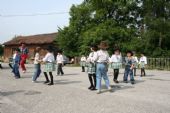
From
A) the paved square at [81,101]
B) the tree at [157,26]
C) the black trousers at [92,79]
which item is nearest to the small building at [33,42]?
the tree at [157,26]

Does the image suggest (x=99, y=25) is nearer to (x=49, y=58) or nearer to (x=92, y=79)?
(x=49, y=58)

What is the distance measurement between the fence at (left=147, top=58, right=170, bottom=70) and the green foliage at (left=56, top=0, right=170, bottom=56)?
12.0ft

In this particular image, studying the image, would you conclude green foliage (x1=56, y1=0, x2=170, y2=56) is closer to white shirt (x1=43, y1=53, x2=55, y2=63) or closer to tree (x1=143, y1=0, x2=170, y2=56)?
tree (x1=143, y1=0, x2=170, y2=56)

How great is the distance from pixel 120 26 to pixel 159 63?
1408 cm

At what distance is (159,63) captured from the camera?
113 feet

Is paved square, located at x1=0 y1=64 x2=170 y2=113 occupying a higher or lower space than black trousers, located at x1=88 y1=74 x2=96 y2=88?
lower

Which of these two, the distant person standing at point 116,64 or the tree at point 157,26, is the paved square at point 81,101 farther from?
the tree at point 157,26

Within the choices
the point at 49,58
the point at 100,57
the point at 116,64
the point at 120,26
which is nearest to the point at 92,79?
the point at 100,57

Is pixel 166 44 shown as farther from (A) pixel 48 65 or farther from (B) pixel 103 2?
(A) pixel 48 65

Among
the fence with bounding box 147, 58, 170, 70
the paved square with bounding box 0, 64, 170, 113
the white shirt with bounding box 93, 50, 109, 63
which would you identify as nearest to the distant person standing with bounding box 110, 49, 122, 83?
the paved square with bounding box 0, 64, 170, 113

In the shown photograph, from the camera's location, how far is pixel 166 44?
135 feet

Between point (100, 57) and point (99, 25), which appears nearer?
point (100, 57)

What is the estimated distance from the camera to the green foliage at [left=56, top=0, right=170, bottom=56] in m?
39.5

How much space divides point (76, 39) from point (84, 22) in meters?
→ 3.74
